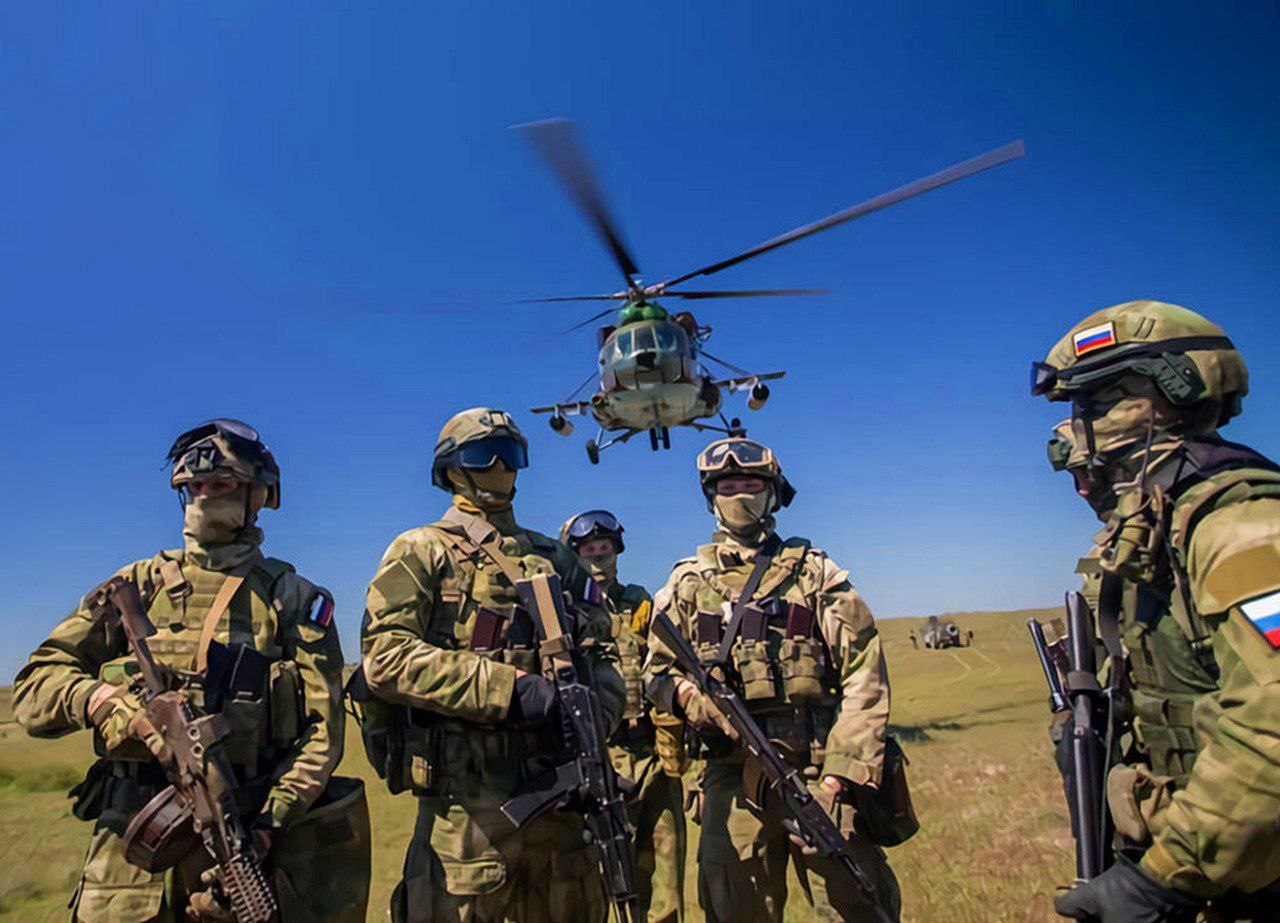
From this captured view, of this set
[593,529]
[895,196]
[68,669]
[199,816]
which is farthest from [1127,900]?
[895,196]

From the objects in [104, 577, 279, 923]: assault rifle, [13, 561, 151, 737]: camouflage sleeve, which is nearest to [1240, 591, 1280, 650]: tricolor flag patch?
[104, 577, 279, 923]: assault rifle

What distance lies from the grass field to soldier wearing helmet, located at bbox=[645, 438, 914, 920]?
2028mm

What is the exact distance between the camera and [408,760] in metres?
4.14

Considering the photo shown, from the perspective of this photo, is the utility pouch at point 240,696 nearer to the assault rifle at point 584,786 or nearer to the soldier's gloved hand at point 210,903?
the soldier's gloved hand at point 210,903

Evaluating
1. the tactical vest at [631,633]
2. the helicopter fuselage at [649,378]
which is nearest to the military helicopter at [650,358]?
the helicopter fuselage at [649,378]

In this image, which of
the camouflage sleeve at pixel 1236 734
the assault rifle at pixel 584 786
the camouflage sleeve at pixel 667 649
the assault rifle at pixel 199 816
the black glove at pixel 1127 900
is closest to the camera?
the camouflage sleeve at pixel 1236 734

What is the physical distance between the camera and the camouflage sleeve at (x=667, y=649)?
528 cm

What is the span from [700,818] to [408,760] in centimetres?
210

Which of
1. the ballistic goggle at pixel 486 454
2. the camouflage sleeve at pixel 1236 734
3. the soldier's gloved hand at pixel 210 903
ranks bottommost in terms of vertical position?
the soldier's gloved hand at pixel 210 903

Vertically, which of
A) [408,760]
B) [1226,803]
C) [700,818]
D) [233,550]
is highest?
[233,550]

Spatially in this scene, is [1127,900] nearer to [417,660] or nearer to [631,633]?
[417,660]

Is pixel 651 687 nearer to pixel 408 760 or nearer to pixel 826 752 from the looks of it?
pixel 826 752

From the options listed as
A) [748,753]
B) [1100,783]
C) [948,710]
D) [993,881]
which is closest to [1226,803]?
[1100,783]

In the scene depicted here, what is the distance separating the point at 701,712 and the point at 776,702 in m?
0.49
